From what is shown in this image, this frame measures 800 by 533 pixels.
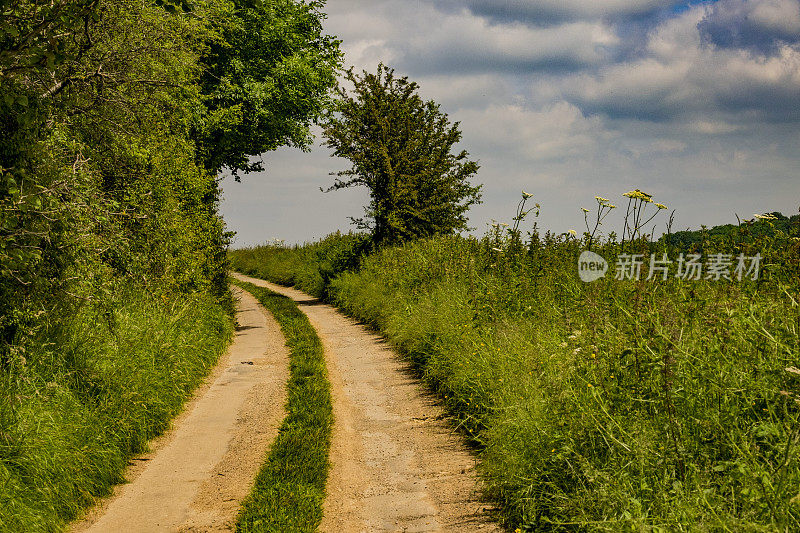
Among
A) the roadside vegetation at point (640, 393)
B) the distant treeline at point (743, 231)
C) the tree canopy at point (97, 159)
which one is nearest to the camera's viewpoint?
the roadside vegetation at point (640, 393)

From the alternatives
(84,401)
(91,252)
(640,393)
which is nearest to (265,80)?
(91,252)

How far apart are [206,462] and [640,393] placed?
15.5 ft

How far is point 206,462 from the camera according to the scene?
7.20m

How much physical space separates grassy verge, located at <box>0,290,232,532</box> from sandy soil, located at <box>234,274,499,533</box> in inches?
90.3

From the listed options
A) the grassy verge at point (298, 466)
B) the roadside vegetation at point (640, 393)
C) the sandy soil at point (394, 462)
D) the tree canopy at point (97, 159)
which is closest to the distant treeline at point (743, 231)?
the roadside vegetation at point (640, 393)

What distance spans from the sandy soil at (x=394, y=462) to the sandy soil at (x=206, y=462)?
0.92 m

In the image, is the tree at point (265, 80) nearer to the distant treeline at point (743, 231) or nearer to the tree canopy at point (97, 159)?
the tree canopy at point (97, 159)

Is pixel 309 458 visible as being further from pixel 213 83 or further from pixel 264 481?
pixel 213 83

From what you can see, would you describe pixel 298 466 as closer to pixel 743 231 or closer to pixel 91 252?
pixel 91 252

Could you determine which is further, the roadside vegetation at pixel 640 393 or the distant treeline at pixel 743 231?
the distant treeline at pixel 743 231

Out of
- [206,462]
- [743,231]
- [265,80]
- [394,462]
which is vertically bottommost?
[206,462]

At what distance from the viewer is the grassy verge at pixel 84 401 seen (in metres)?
5.59

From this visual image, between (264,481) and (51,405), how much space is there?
7.69 feet

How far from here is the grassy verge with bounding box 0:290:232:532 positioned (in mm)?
5594
